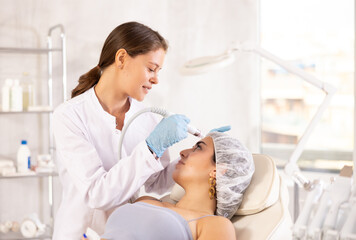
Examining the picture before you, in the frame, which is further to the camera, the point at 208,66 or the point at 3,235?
the point at 3,235

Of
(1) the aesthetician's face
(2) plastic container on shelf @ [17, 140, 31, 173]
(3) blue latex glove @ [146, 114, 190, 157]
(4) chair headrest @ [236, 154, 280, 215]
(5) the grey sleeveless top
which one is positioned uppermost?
(1) the aesthetician's face

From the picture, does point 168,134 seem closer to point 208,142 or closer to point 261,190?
point 208,142

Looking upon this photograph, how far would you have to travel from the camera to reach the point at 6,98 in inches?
107

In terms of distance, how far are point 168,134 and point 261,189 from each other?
0.36m

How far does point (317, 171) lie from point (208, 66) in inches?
54.7

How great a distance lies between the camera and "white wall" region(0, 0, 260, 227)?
2.95 metres

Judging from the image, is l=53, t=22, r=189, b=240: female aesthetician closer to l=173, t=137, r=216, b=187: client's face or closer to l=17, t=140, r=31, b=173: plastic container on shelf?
l=173, t=137, r=216, b=187: client's face

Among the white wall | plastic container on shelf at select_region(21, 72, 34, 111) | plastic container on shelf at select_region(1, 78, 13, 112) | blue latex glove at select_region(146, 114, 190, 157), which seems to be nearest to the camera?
blue latex glove at select_region(146, 114, 190, 157)

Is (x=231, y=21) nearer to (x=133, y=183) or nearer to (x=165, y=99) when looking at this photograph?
(x=165, y=99)

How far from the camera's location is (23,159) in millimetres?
2768

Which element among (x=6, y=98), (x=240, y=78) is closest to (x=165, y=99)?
(x=240, y=78)

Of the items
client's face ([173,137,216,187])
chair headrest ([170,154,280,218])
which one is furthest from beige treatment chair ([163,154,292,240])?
client's face ([173,137,216,187])

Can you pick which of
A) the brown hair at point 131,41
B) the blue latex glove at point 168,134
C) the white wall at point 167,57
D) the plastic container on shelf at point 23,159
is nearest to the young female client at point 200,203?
the blue latex glove at point 168,134

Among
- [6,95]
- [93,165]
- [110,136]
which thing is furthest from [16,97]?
[93,165]
